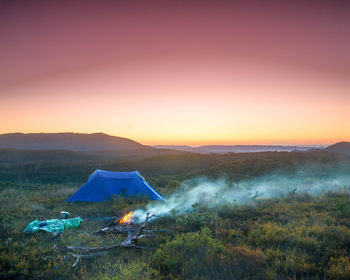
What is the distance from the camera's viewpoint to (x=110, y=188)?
13.1m

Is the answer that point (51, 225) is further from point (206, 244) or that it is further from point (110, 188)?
point (206, 244)

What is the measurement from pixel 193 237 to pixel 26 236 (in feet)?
18.5

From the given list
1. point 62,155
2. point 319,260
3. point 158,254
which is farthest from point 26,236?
point 62,155

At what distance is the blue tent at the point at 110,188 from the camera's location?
12.9m

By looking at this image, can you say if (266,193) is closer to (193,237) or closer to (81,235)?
(193,237)

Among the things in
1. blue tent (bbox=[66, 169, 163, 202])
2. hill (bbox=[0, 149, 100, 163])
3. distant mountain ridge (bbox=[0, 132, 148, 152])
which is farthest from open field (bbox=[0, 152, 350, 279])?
distant mountain ridge (bbox=[0, 132, 148, 152])

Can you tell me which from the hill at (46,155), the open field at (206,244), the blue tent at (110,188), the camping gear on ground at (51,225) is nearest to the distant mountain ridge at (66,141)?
the hill at (46,155)

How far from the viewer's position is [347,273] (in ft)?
14.6

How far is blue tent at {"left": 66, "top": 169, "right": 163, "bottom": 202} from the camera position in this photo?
12.9 metres

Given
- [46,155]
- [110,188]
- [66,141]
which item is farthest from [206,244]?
[66,141]

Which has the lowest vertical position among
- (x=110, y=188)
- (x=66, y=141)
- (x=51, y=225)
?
(x=51, y=225)

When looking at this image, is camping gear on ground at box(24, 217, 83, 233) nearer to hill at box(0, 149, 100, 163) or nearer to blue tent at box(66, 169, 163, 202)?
blue tent at box(66, 169, 163, 202)

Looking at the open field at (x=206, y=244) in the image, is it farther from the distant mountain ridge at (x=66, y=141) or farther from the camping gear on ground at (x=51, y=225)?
the distant mountain ridge at (x=66, y=141)

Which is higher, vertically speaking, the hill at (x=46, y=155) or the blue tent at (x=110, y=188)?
the blue tent at (x=110, y=188)
